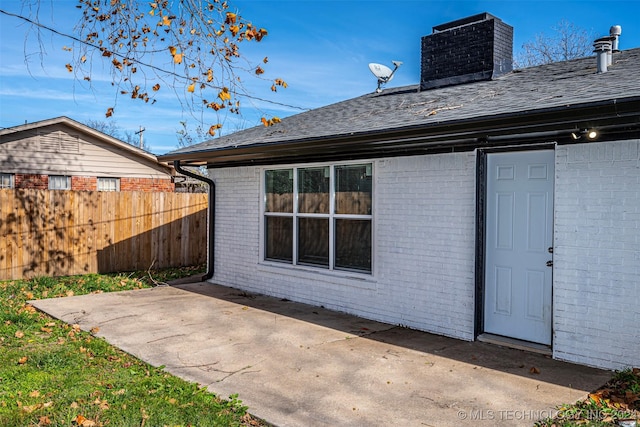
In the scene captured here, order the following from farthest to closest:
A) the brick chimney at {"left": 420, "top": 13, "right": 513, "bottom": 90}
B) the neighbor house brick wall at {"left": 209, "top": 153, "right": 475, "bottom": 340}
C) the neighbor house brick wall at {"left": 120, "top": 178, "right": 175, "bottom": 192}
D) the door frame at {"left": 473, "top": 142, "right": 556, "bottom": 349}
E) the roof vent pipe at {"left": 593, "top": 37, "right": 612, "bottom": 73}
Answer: the neighbor house brick wall at {"left": 120, "top": 178, "right": 175, "bottom": 192} → the brick chimney at {"left": 420, "top": 13, "right": 513, "bottom": 90} → the roof vent pipe at {"left": 593, "top": 37, "right": 612, "bottom": 73} → the neighbor house brick wall at {"left": 209, "top": 153, "right": 475, "bottom": 340} → the door frame at {"left": 473, "top": 142, "right": 556, "bottom": 349}

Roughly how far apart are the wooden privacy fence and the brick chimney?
6.86 metres

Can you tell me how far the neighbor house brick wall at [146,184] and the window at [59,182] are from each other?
168 cm

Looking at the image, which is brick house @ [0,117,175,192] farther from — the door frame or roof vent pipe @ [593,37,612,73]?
roof vent pipe @ [593,37,612,73]

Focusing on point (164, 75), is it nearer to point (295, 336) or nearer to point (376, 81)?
point (295, 336)

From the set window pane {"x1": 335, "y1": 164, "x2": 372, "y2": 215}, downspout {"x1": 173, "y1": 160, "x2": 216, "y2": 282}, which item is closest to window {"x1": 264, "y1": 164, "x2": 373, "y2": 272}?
window pane {"x1": 335, "y1": 164, "x2": 372, "y2": 215}

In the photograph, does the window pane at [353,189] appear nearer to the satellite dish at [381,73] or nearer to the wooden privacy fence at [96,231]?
the satellite dish at [381,73]

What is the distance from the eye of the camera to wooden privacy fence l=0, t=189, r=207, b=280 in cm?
1021

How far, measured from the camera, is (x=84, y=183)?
15.9 metres

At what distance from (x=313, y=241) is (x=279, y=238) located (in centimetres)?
88

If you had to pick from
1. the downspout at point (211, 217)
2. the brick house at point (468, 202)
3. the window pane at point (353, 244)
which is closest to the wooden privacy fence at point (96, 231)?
the downspout at point (211, 217)

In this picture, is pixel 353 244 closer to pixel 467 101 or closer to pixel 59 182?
pixel 467 101

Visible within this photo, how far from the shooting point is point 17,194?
10.2m

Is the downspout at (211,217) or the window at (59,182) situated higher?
the window at (59,182)

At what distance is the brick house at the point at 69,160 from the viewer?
1462cm
